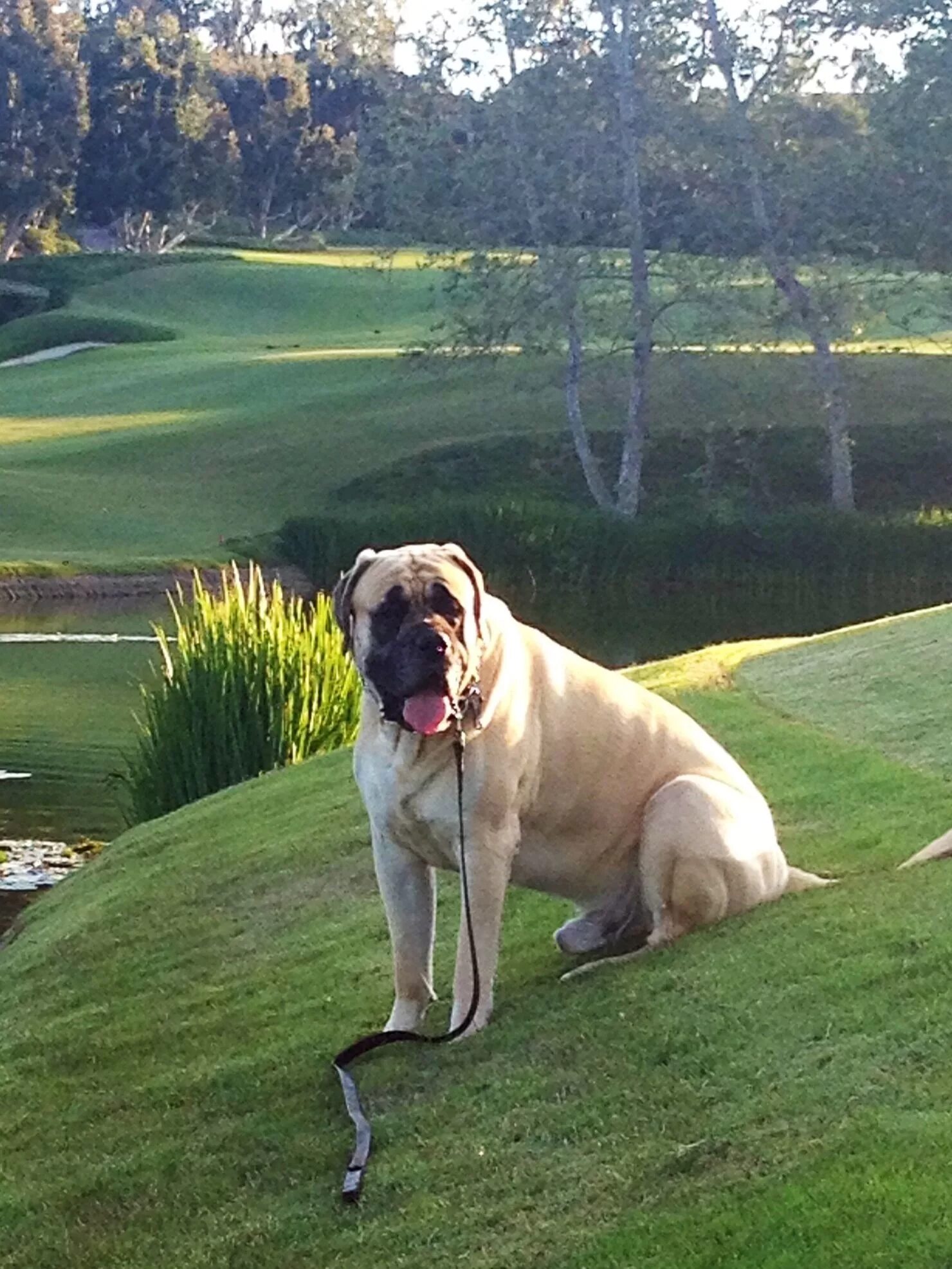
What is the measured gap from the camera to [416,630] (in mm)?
5570

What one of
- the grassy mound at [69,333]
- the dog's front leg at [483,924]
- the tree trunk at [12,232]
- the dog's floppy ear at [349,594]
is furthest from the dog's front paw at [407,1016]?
the tree trunk at [12,232]

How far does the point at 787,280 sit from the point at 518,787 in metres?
38.4

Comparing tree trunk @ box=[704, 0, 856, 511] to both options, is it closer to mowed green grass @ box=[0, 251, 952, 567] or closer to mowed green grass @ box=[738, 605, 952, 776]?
mowed green grass @ box=[0, 251, 952, 567]

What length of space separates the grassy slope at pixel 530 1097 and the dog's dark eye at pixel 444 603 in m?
1.28

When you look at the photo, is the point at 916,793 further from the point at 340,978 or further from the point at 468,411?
the point at 468,411

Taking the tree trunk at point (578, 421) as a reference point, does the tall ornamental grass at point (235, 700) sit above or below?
above

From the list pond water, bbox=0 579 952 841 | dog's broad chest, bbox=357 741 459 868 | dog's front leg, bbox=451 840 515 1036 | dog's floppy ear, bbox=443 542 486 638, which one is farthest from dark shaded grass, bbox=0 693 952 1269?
pond water, bbox=0 579 952 841

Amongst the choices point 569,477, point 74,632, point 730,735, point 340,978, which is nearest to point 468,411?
point 569,477

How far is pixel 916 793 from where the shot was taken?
29.6 feet

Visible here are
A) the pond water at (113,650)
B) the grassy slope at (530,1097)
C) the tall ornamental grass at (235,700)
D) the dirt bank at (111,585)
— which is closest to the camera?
the grassy slope at (530,1097)

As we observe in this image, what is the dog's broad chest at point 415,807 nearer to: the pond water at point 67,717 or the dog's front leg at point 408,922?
the dog's front leg at point 408,922

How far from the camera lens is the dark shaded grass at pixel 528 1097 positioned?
470 centimetres

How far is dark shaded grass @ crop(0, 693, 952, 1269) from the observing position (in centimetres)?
470

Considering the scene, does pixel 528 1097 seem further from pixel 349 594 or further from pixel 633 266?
pixel 633 266
